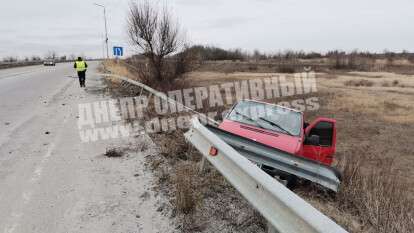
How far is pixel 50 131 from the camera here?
8742 mm

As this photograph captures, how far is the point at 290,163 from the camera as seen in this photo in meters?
5.50

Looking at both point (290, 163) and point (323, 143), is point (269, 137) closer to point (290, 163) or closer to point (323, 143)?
point (323, 143)

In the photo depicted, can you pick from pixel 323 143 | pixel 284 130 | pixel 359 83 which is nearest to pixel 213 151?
pixel 284 130

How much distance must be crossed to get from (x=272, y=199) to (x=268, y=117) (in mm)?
5022

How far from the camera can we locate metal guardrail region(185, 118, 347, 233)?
8.78ft

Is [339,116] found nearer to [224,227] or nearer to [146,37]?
[146,37]

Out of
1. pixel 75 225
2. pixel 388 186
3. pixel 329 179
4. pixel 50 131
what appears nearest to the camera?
pixel 75 225

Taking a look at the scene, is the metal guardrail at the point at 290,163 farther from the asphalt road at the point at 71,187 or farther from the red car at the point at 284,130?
the asphalt road at the point at 71,187

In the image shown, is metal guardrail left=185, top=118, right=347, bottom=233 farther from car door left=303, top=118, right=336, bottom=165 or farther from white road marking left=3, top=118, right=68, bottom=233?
car door left=303, top=118, right=336, bottom=165

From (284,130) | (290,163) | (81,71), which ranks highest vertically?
(81,71)

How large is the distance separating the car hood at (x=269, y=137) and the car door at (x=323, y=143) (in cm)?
33

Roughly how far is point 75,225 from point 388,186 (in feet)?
Result: 14.5

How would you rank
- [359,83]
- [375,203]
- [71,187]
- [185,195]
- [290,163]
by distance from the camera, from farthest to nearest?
[359,83]
[290,163]
[71,187]
[375,203]
[185,195]

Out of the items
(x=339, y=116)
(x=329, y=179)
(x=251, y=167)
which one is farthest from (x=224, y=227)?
(x=339, y=116)
